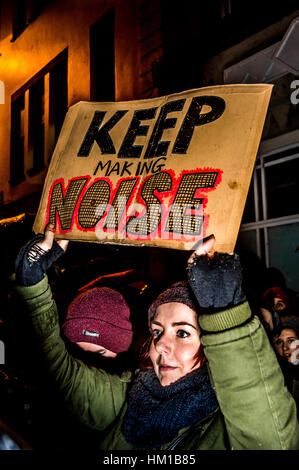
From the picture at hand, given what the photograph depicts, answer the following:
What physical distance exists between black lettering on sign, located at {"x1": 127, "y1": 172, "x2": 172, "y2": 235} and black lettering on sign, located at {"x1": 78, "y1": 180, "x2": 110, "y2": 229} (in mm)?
224

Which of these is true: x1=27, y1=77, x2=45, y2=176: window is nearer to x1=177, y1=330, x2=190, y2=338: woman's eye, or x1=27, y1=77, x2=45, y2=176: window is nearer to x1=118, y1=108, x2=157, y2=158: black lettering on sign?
x1=118, y1=108, x2=157, y2=158: black lettering on sign

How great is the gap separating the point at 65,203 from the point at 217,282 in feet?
3.78

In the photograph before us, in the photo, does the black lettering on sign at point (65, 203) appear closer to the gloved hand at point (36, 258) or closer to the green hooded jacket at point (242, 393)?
the gloved hand at point (36, 258)

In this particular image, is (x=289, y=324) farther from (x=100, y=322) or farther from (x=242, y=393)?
(x=242, y=393)

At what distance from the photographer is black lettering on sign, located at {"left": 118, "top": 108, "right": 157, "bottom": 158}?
2125mm

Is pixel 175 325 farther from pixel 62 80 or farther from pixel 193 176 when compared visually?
pixel 62 80

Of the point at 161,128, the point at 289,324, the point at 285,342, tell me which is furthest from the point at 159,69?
the point at 285,342

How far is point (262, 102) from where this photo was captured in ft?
5.90

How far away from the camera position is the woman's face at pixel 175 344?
5.77 ft

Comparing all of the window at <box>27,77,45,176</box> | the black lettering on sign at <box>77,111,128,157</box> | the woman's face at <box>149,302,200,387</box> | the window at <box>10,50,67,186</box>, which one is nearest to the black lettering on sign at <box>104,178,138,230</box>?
the black lettering on sign at <box>77,111,128,157</box>

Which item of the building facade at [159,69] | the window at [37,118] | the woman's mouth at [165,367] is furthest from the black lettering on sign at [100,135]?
the window at [37,118]

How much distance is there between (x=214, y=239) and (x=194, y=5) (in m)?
5.37
